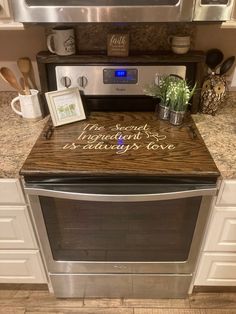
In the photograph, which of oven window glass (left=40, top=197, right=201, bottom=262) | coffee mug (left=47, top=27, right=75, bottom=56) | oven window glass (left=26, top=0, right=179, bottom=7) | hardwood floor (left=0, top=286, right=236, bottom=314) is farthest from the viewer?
hardwood floor (left=0, top=286, right=236, bottom=314)

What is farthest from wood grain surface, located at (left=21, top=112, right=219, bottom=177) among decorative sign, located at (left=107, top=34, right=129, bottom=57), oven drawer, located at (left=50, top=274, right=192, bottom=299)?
oven drawer, located at (left=50, top=274, right=192, bottom=299)

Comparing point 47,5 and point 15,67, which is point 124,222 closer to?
point 47,5

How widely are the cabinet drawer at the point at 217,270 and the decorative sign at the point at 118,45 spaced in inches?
36.8

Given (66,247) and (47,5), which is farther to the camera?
(66,247)

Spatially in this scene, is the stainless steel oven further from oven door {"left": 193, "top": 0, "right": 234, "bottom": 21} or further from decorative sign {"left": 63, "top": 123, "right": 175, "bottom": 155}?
oven door {"left": 193, "top": 0, "right": 234, "bottom": 21}

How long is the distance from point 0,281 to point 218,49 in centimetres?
154

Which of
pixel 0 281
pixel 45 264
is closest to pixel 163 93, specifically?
pixel 45 264

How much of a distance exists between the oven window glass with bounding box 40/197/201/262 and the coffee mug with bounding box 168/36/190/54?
632 millimetres

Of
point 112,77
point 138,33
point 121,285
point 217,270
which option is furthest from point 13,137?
point 217,270

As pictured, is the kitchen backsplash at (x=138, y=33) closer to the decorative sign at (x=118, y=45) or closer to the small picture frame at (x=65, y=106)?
the decorative sign at (x=118, y=45)

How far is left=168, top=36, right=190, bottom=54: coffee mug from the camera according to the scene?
43.7 inches

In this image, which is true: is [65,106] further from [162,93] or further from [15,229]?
[15,229]

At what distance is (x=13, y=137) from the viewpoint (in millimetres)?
1087

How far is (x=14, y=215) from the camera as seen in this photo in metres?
1.02
